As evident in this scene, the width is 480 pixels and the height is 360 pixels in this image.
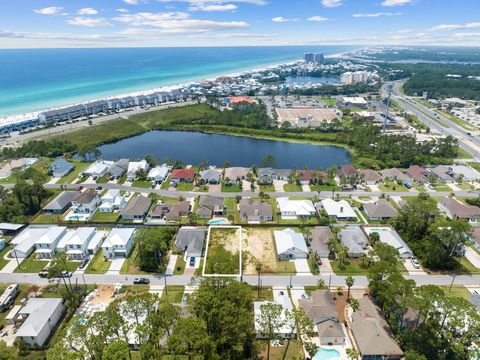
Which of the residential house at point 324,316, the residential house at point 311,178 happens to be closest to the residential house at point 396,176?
the residential house at point 311,178

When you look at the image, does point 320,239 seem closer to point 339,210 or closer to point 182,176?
point 339,210

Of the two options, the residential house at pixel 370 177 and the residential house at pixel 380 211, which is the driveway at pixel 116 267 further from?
the residential house at pixel 370 177

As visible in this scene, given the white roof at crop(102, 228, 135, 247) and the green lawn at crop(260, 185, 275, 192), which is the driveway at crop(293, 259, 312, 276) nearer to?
the green lawn at crop(260, 185, 275, 192)

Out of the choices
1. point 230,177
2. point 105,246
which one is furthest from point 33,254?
point 230,177

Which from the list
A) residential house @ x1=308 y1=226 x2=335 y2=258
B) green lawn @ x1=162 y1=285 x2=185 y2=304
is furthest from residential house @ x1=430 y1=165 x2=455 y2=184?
green lawn @ x1=162 y1=285 x2=185 y2=304

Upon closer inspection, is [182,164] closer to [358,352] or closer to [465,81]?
[358,352]

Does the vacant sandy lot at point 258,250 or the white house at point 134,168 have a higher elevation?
the white house at point 134,168
